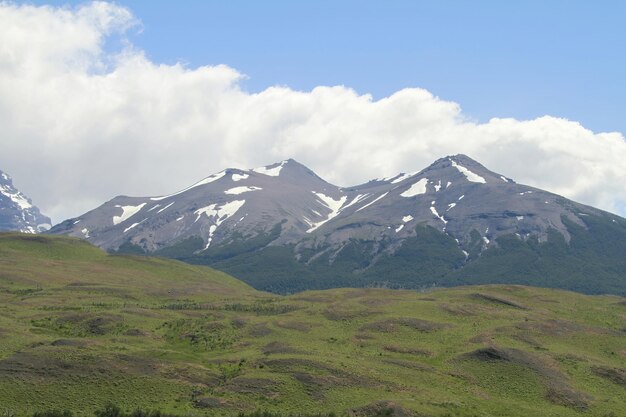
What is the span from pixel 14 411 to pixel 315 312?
304ft

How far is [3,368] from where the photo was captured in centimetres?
12250

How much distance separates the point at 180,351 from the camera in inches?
5871

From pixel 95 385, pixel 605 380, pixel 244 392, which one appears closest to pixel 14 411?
pixel 95 385

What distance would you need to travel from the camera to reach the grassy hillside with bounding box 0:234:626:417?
119438 millimetres

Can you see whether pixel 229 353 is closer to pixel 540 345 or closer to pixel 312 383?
pixel 312 383

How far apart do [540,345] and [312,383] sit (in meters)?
59.5

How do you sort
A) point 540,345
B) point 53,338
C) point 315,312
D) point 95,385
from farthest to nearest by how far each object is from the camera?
point 315,312
point 540,345
point 53,338
point 95,385

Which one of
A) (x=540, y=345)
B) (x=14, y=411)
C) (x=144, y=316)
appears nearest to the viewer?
(x=14, y=411)

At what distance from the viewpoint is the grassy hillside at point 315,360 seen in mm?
119438

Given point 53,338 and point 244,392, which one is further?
point 53,338

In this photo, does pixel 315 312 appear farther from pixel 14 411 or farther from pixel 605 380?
pixel 14 411

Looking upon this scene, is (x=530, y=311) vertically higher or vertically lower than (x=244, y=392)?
higher

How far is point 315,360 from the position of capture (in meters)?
138

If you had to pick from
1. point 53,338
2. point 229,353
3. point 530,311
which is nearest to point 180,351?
point 229,353
